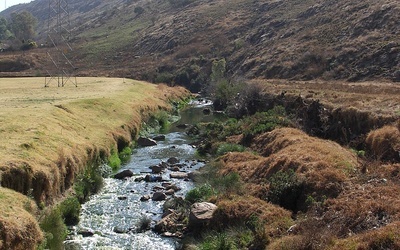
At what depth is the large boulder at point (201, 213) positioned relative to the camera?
24689 mm

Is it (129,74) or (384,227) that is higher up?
(384,227)

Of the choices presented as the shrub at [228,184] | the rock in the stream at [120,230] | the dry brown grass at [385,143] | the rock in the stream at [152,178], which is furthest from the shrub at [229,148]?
the rock in the stream at [120,230]

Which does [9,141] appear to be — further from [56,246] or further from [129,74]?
[129,74]

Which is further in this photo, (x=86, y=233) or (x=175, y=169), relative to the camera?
(x=175, y=169)

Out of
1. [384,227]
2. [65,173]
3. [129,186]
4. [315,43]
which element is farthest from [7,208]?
[315,43]

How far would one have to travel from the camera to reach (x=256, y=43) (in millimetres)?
124188

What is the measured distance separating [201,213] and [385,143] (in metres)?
15.6

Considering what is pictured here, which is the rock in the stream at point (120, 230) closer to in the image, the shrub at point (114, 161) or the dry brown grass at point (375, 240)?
the dry brown grass at point (375, 240)

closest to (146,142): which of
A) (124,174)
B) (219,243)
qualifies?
(124,174)

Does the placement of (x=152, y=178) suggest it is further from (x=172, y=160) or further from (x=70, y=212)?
(x=70, y=212)

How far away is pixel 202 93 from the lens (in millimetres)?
108562

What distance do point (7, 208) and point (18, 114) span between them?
62.3ft

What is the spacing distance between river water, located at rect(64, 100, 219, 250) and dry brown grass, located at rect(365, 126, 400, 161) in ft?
47.8

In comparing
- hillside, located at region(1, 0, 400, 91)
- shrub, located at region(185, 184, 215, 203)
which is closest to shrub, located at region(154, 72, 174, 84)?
hillside, located at region(1, 0, 400, 91)
